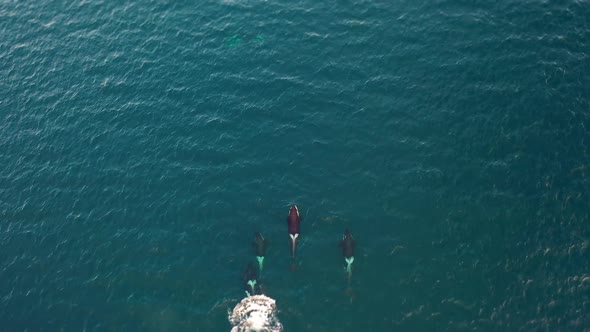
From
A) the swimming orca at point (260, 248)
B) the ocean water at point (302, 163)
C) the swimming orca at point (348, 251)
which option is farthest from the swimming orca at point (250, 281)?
the swimming orca at point (348, 251)

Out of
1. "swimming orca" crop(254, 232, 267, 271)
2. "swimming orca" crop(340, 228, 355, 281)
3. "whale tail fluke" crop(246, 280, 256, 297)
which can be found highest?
"swimming orca" crop(254, 232, 267, 271)

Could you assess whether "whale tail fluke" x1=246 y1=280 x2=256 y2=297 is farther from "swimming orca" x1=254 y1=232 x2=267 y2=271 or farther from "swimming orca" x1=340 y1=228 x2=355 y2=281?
"swimming orca" x1=340 y1=228 x2=355 y2=281

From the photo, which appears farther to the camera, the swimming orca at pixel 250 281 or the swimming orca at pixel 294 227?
the swimming orca at pixel 294 227

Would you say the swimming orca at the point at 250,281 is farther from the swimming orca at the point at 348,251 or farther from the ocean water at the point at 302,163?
the swimming orca at the point at 348,251

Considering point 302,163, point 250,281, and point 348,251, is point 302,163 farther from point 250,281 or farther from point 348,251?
point 250,281

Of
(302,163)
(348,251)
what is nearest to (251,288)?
(348,251)

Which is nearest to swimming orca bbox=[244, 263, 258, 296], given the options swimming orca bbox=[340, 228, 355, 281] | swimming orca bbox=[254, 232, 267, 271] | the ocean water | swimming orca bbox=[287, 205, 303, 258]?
the ocean water

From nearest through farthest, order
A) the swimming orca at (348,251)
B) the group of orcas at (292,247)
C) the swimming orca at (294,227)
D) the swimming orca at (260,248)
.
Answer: the group of orcas at (292,247), the swimming orca at (348,251), the swimming orca at (260,248), the swimming orca at (294,227)
